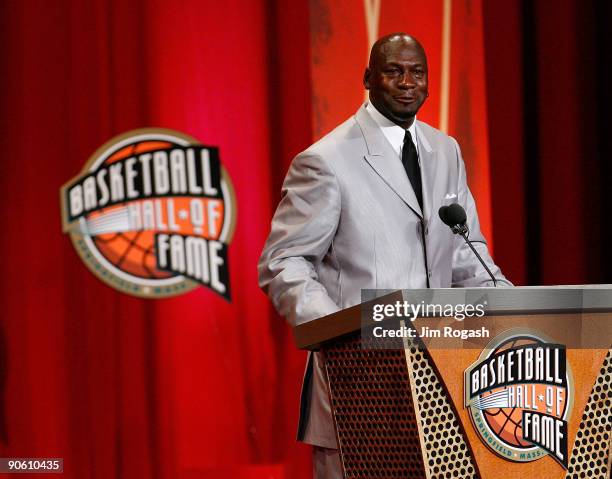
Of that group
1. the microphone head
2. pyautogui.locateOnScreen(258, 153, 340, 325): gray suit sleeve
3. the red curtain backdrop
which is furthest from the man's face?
the red curtain backdrop

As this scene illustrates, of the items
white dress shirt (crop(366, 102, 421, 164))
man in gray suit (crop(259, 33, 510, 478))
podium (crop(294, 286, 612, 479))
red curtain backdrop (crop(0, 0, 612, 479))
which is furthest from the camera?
red curtain backdrop (crop(0, 0, 612, 479))

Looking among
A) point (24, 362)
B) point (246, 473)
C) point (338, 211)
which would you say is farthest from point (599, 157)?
point (24, 362)

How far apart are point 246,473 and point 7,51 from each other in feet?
5.10

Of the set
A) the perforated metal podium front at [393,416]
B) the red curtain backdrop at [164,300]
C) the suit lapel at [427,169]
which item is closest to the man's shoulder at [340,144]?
the suit lapel at [427,169]

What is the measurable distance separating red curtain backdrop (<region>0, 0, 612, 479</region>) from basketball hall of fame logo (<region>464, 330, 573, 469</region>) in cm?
189

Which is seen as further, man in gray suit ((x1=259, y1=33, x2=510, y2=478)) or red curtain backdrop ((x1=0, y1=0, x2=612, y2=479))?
red curtain backdrop ((x1=0, y1=0, x2=612, y2=479))

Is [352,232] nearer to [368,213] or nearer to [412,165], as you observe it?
[368,213]

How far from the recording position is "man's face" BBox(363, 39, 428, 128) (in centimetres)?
185

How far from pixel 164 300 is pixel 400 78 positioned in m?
1.49

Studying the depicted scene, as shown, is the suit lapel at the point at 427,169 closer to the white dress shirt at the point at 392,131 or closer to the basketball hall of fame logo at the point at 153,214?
the white dress shirt at the point at 392,131

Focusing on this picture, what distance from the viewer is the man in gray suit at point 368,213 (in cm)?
177

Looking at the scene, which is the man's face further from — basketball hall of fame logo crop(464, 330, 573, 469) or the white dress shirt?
basketball hall of fame logo crop(464, 330, 573, 469)

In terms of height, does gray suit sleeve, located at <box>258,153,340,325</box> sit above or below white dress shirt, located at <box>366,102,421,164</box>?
below

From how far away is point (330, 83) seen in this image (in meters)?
3.18
